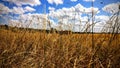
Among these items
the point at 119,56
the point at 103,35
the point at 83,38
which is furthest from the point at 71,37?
the point at 119,56

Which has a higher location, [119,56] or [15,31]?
[15,31]

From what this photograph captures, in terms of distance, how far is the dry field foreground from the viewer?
6.23 feet

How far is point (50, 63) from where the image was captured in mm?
1877

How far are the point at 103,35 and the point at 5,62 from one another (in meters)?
1.34

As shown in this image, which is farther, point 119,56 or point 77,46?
point 77,46

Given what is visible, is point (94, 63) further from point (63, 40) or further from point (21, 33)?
point (21, 33)

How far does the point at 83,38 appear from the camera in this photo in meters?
2.64

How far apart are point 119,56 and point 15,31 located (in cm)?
161

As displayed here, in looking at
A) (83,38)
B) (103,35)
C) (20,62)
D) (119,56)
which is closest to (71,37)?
(83,38)

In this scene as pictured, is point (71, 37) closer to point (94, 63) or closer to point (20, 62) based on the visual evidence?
point (94, 63)

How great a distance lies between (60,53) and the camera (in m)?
2.13

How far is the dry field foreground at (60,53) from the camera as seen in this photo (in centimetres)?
190

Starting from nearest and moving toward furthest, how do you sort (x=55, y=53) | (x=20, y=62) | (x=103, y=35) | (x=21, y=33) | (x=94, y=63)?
(x=20, y=62) → (x=94, y=63) → (x=55, y=53) → (x=103, y=35) → (x=21, y=33)

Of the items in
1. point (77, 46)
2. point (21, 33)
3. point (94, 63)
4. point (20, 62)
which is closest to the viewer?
point (20, 62)
